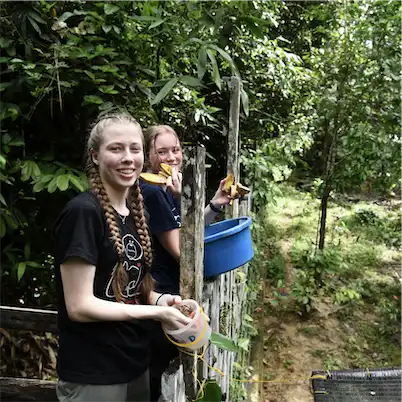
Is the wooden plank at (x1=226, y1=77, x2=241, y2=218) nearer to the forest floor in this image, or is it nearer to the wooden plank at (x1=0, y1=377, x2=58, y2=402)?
the forest floor

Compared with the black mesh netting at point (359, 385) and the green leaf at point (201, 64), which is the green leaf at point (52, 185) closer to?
the green leaf at point (201, 64)

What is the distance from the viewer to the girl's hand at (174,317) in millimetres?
1300

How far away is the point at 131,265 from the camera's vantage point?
1.45m

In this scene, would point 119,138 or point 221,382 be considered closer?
point 119,138

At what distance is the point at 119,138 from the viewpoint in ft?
4.69

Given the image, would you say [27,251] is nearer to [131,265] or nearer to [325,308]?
[131,265]

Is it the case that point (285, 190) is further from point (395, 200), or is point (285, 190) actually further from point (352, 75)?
point (352, 75)

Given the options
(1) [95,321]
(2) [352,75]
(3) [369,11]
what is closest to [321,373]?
(1) [95,321]

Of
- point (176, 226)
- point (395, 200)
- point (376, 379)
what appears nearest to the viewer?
point (176, 226)

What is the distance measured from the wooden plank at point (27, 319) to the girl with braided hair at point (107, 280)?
834mm

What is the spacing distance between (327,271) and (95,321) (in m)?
4.03

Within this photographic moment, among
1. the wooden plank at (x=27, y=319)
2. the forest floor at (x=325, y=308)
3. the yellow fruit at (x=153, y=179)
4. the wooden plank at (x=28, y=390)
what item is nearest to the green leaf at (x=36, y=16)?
the yellow fruit at (x=153, y=179)

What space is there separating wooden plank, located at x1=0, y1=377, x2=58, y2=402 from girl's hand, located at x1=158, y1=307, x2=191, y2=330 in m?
1.29

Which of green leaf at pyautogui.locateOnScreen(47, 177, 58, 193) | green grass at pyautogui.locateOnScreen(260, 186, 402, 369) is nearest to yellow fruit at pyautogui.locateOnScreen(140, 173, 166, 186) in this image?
green leaf at pyautogui.locateOnScreen(47, 177, 58, 193)
